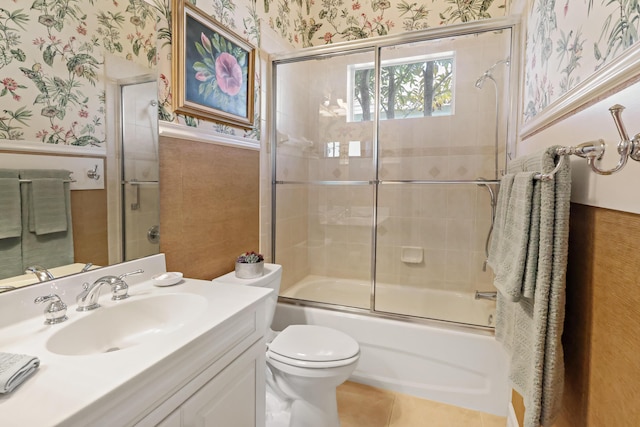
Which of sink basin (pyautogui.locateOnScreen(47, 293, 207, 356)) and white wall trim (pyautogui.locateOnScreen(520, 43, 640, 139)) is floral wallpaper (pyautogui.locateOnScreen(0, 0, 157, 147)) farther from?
white wall trim (pyautogui.locateOnScreen(520, 43, 640, 139))

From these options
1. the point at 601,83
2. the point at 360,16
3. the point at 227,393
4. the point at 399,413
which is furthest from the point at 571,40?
the point at 360,16

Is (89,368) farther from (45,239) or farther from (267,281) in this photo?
(267,281)

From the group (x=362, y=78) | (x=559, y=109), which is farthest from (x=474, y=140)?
(x=559, y=109)

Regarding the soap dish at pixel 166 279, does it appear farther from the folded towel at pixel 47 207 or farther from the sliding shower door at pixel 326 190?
the sliding shower door at pixel 326 190

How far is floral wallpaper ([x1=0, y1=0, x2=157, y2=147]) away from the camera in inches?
36.2

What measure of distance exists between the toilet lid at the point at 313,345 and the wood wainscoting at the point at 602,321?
0.84 m

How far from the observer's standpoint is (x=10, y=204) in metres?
0.95

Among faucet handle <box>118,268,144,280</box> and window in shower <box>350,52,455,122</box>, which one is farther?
window in shower <box>350,52,455,122</box>

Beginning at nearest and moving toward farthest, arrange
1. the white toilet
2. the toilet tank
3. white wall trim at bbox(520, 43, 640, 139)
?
1. white wall trim at bbox(520, 43, 640, 139)
2. the white toilet
3. the toilet tank

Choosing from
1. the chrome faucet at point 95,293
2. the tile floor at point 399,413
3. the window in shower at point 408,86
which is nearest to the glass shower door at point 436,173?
the window in shower at point 408,86

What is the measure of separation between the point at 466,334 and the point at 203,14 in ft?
7.07

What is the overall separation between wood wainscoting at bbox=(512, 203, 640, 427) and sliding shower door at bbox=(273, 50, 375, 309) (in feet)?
5.67

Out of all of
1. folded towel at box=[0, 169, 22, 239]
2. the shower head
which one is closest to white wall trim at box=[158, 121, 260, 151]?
folded towel at box=[0, 169, 22, 239]

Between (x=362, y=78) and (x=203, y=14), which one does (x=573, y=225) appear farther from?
(x=362, y=78)
